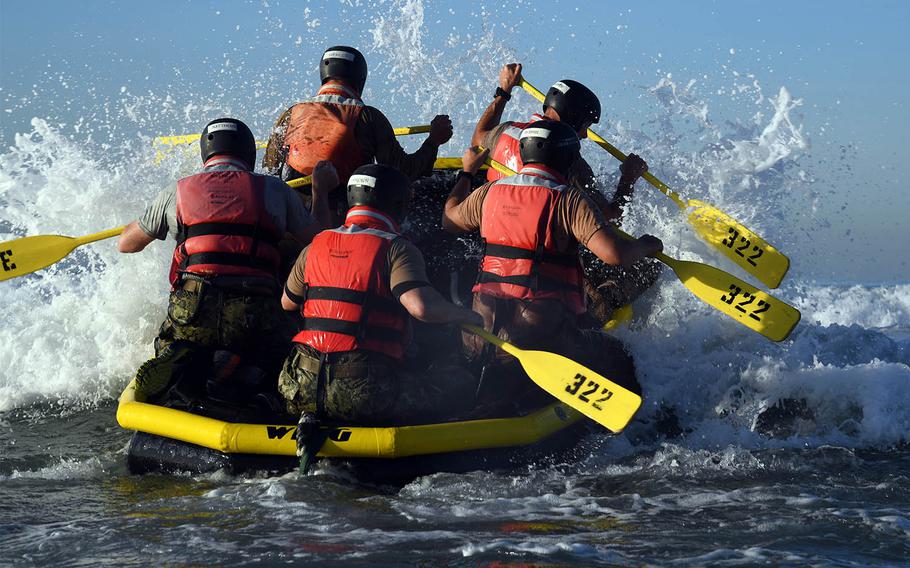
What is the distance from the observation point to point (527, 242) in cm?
712

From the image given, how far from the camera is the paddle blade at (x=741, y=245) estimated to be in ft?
28.0

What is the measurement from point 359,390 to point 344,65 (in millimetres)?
3248

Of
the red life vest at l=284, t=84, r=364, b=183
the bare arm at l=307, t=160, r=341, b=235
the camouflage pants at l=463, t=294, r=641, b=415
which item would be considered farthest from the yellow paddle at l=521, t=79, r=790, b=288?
the bare arm at l=307, t=160, r=341, b=235

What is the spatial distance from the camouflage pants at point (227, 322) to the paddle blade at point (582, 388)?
5.37 feet

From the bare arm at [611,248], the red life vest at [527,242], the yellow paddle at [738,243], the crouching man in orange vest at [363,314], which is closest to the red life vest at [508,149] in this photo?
the yellow paddle at [738,243]

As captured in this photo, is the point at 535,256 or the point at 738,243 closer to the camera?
the point at 535,256

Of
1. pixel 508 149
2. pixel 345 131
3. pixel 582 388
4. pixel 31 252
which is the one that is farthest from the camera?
pixel 508 149

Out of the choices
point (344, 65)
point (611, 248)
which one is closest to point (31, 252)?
point (344, 65)

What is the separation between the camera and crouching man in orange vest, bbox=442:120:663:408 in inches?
279

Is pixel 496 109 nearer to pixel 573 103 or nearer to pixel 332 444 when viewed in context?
pixel 573 103

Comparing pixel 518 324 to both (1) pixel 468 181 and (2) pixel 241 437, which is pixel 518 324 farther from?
(2) pixel 241 437

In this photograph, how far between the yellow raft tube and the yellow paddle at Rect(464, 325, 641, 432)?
1.12ft

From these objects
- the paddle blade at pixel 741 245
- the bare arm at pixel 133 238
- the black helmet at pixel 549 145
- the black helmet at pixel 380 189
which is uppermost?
the black helmet at pixel 549 145

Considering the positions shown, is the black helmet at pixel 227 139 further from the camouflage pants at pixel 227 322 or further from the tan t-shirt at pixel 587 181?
the tan t-shirt at pixel 587 181
